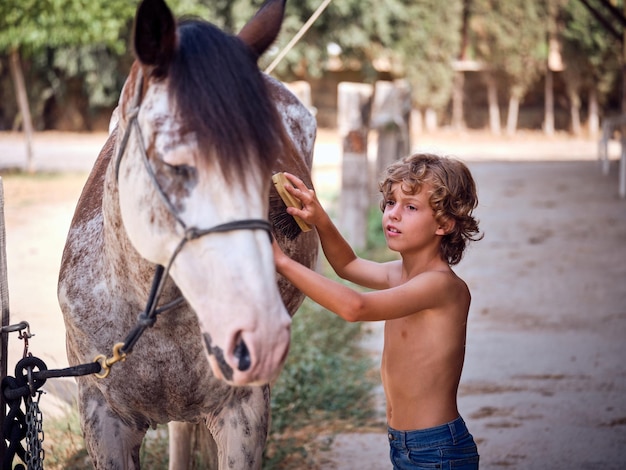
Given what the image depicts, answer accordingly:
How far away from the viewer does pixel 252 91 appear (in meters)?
1.79

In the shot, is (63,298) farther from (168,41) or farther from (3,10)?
(3,10)

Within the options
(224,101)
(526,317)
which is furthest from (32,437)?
(526,317)

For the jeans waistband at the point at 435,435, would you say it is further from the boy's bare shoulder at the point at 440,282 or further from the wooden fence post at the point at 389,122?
the wooden fence post at the point at 389,122

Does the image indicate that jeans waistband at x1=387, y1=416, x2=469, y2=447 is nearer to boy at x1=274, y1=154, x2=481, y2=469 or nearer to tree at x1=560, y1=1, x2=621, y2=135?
boy at x1=274, y1=154, x2=481, y2=469

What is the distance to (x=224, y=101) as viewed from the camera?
173cm

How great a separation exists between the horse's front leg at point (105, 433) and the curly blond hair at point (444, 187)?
111 cm

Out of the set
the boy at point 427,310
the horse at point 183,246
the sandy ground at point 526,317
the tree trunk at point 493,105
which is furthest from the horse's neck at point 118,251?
the tree trunk at point 493,105

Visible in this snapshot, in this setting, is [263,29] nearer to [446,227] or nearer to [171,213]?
[171,213]

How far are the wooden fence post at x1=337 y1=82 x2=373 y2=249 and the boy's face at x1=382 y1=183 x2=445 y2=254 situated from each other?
558cm

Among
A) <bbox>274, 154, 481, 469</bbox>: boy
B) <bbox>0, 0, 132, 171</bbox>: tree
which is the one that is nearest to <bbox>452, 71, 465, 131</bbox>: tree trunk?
<bbox>0, 0, 132, 171</bbox>: tree

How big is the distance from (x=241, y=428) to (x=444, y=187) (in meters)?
0.99

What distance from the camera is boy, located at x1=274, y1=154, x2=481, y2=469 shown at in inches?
95.9

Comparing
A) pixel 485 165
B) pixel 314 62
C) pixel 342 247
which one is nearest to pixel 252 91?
pixel 342 247

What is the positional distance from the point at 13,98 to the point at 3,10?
52.3 ft
